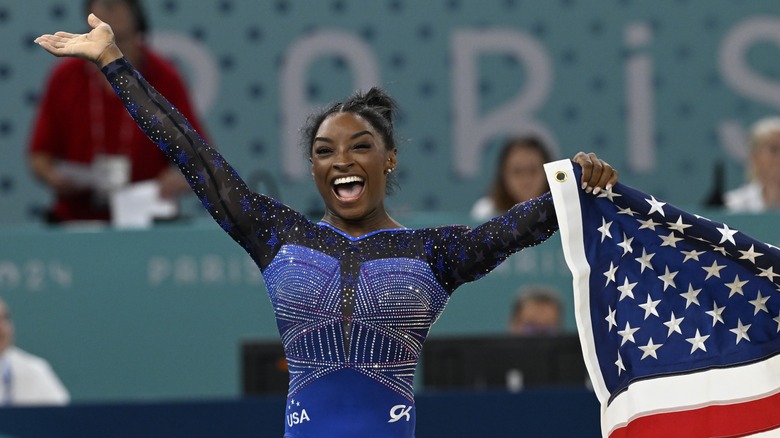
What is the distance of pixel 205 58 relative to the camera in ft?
27.5

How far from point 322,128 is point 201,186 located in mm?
363

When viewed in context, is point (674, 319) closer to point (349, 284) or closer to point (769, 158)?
point (349, 284)

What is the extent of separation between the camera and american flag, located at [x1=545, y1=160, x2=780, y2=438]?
12.8 ft

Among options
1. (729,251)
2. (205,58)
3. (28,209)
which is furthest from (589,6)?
(729,251)

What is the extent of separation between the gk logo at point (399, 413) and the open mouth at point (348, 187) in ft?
1.85

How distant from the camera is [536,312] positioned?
6.35m

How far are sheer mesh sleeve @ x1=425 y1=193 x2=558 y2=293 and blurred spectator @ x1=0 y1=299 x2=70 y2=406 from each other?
3.13 meters

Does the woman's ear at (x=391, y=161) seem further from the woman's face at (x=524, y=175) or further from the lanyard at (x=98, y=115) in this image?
the lanyard at (x=98, y=115)

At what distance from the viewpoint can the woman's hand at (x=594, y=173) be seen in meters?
3.75

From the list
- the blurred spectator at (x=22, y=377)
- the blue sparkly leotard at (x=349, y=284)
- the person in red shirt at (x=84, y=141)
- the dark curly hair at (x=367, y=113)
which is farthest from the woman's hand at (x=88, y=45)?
the person in red shirt at (x=84, y=141)

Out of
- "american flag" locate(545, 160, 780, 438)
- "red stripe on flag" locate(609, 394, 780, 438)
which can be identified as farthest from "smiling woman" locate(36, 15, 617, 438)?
"red stripe on flag" locate(609, 394, 780, 438)

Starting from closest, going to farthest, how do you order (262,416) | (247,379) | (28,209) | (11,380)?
(262,416)
(247,379)
(11,380)
(28,209)

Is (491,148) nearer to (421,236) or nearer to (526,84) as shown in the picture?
(526,84)

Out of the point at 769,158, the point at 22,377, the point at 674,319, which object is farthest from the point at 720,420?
the point at 22,377
